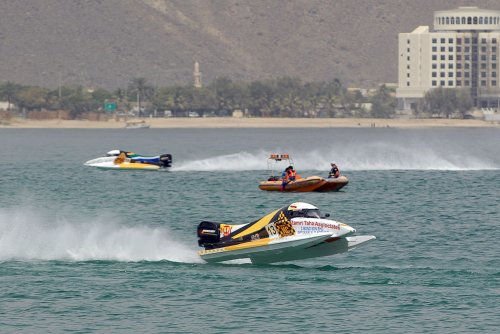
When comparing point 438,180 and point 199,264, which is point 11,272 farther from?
point 438,180


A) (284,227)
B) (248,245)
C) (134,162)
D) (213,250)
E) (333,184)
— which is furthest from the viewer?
(134,162)

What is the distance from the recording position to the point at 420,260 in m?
45.2

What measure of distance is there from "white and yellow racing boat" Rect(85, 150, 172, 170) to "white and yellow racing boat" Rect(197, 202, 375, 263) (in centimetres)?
6410

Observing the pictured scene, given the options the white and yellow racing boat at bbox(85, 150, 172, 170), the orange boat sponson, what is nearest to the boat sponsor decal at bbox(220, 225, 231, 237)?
the orange boat sponson

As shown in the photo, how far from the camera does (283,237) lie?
40.8m

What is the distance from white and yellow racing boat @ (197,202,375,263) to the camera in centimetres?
4066

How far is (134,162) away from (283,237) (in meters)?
67.7

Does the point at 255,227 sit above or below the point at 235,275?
above

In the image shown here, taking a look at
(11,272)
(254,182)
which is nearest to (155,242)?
(11,272)

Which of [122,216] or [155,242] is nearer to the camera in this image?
[155,242]

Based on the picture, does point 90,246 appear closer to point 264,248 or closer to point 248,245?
point 248,245

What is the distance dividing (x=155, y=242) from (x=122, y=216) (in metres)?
20.5

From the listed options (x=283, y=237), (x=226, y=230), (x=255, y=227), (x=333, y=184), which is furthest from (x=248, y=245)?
(x=333, y=184)

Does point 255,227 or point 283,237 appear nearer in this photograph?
point 283,237
